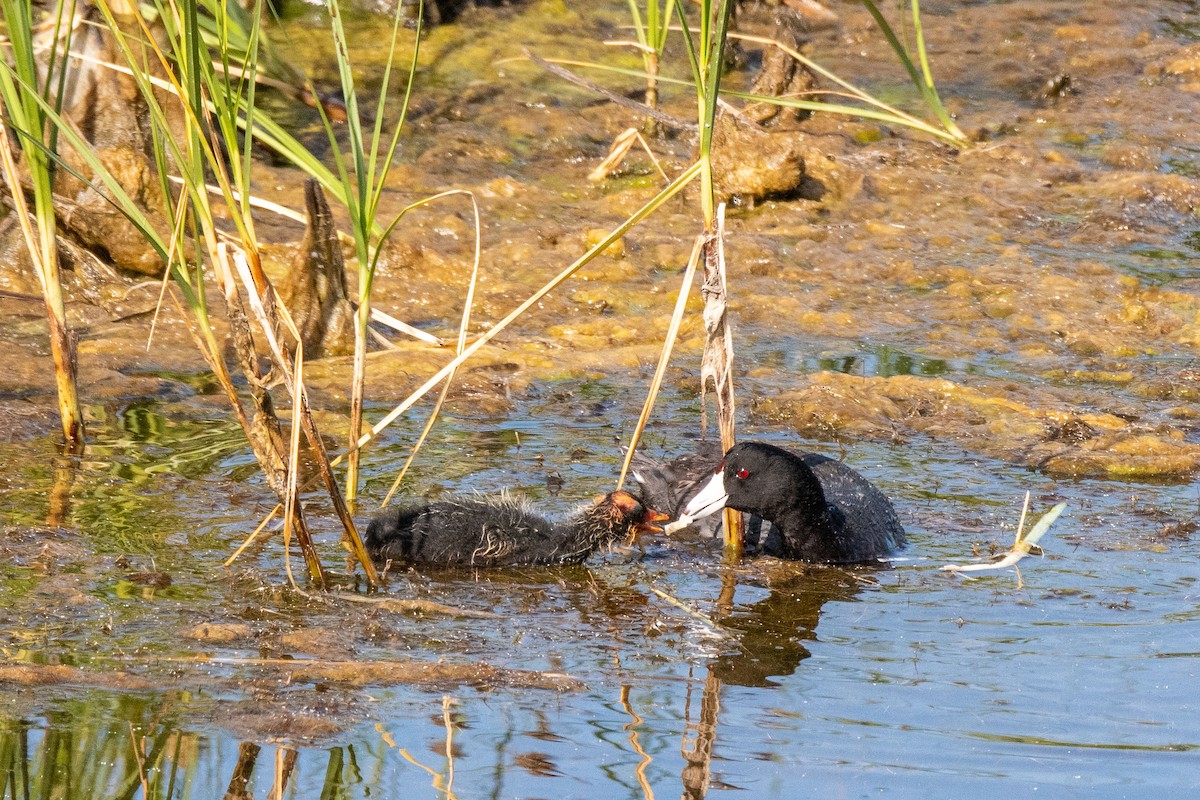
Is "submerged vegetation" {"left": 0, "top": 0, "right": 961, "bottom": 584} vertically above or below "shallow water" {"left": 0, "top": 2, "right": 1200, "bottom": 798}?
above

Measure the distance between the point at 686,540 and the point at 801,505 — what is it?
0.59 meters

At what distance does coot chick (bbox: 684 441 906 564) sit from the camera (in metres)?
5.07

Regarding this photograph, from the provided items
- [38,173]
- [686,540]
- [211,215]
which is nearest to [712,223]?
[211,215]

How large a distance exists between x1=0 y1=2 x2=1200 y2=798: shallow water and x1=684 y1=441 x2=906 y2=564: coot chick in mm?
117

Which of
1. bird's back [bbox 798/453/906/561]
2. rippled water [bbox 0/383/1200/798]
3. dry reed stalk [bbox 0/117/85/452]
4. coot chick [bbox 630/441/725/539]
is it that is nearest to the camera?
rippled water [bbox 0/383/1200/798]

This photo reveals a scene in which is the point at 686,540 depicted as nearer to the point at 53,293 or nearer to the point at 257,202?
the point at 257,202

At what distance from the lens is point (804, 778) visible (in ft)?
11.0

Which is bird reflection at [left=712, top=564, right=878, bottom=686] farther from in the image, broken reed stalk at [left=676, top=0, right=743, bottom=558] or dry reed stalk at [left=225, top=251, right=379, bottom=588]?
dry reed stalk at [left=225, top=251, right=379, bottom=588]

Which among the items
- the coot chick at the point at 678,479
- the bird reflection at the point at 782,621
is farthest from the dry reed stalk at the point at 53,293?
the bird reflection at the point at 782,621

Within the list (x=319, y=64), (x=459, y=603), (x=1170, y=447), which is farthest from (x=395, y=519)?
(x=319, y=64)

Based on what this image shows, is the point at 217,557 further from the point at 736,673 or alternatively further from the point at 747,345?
the point at 747,345

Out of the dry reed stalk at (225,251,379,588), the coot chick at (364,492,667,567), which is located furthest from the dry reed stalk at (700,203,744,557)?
the dry reed stalk at (225,251,379,588)

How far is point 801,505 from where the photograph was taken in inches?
202

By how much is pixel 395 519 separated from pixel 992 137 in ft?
20.6
